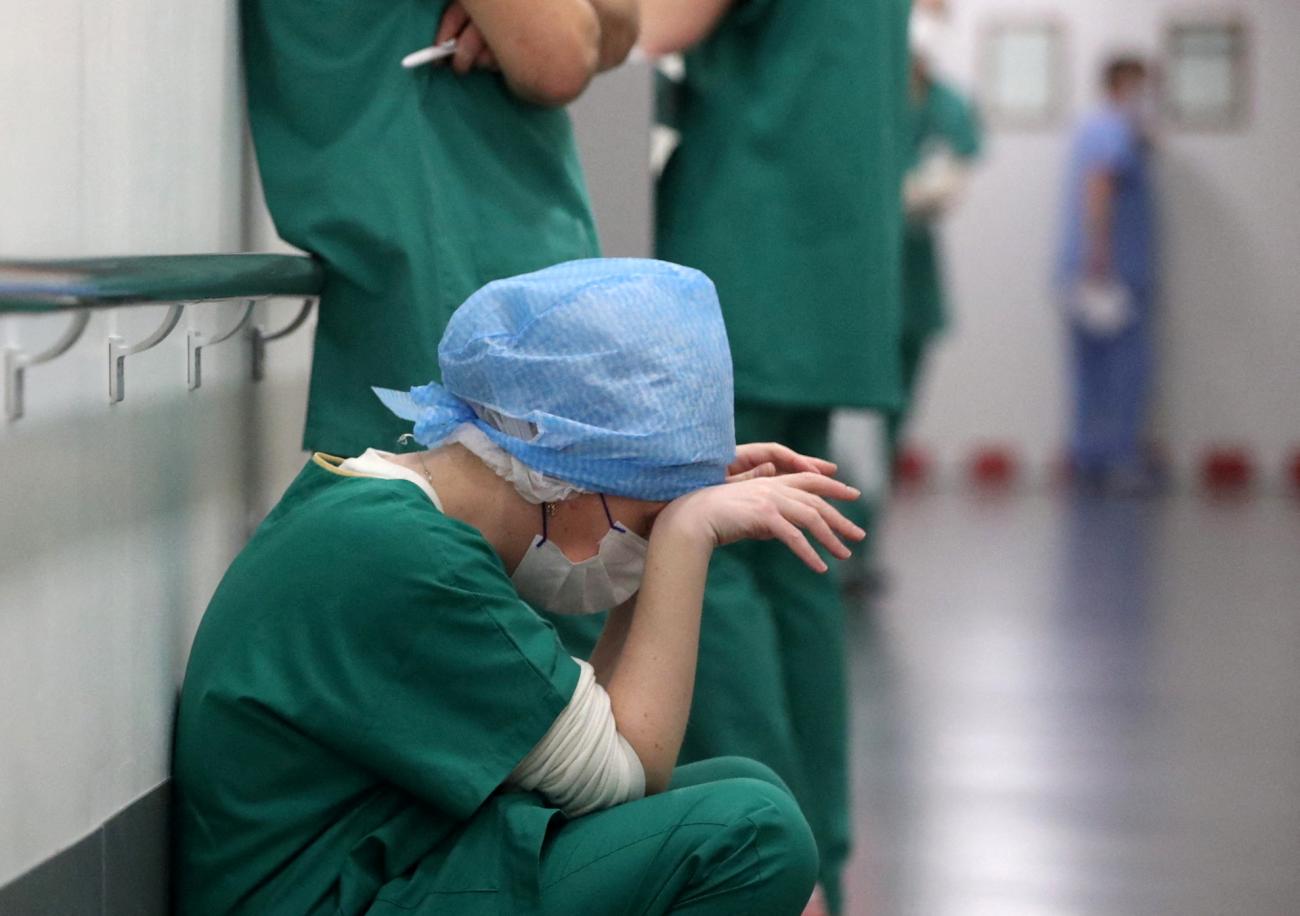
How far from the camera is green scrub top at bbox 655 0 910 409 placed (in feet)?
7.84

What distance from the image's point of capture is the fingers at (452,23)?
5.82 ft

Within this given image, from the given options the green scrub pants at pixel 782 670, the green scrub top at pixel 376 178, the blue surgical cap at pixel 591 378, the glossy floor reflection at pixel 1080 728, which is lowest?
the glossy floor reflection at pixel 1080 728

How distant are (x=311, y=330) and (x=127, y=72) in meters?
0.66

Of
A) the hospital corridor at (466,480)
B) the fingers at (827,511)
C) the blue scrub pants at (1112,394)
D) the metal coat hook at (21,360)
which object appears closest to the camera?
the metal coat hook at (21,360)

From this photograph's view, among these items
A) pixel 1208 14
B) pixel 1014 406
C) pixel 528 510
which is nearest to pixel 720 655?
pixel 528 510

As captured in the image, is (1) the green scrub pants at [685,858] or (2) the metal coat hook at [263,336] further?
(2) the metal coat hook at [263,336]

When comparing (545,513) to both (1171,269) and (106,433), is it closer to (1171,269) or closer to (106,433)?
(106,433)

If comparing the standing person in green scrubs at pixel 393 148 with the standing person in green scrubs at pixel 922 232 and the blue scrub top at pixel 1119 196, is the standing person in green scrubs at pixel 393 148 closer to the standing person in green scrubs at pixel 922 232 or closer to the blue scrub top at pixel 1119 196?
the standing person in green scrubs at pixel 922 232

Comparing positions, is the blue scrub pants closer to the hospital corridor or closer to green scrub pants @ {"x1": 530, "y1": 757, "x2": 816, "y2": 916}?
the hospital corridor

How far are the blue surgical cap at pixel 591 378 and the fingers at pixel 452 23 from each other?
1.13ft

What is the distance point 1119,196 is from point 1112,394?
791 mm

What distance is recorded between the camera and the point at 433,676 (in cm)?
142

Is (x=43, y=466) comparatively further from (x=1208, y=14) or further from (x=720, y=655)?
(x=1208, y=14)

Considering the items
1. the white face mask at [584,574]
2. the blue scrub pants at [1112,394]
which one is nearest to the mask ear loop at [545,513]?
the white face mask at [584,574]
